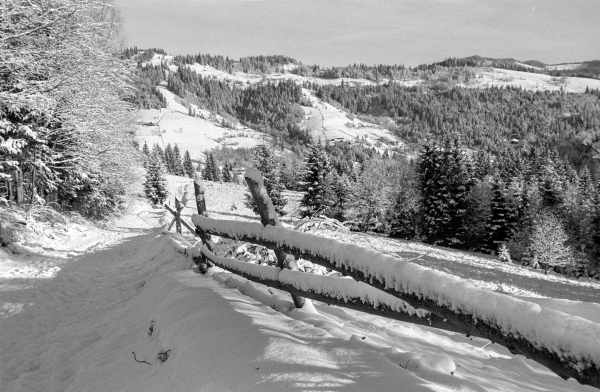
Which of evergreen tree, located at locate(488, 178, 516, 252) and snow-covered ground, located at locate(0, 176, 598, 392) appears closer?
snow-covered ground, located at locate(0, 176, 598, 392)

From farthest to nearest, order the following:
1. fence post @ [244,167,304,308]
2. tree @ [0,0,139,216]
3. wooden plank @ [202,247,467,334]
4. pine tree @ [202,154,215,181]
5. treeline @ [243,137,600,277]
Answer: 1. pine tree @ [202,154,215,181]
2. treeline @ [243,137,600,277]
3. tree @ [0,0,139,216]
4. fence post @ [244,167,304,308]
5. wooden plank @ [202,247,467,334]

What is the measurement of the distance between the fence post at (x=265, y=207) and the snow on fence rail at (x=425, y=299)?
0.03 ft

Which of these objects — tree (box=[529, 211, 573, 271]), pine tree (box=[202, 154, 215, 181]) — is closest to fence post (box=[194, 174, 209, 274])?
tree (box=[529, 211, 573, 271])

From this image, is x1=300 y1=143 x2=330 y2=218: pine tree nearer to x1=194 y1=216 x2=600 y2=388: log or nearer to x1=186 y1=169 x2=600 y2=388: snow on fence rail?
x1=186 y1=169 x2=600 y2=388: snow on fence rail

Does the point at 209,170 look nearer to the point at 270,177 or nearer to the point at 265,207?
the point at 270,177

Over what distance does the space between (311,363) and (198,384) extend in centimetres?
83

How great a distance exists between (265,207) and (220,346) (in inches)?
54.8

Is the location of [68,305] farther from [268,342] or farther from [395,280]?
[395,280]

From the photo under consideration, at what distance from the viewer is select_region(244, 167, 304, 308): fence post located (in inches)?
139

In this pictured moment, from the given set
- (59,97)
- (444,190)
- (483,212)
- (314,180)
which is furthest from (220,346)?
(483,212)

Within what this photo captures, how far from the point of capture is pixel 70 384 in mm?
3508

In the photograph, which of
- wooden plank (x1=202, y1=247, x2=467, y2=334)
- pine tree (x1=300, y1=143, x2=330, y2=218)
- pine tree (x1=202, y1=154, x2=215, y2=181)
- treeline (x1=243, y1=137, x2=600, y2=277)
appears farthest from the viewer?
pine tree (x1=202, y1=154, x2=215, y2=181)

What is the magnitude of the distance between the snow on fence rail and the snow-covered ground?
0.36 m

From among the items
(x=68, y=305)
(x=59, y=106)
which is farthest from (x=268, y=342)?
(x=59, y=106)
